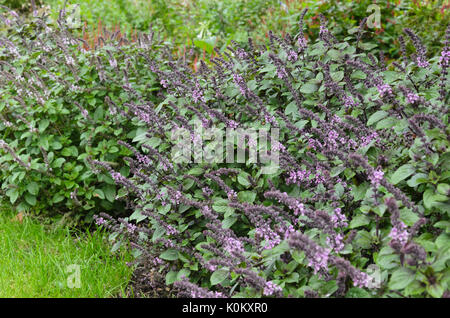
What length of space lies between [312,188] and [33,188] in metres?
2.48

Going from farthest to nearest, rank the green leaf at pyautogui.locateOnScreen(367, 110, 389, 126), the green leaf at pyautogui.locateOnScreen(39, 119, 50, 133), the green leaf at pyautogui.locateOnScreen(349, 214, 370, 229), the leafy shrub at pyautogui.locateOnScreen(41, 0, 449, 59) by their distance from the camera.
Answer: the leafy shrub at pyautogui.locateOnScreen(41, 0, 449, 59) → the green leaf at pyautogui.locateOnScreen(39, 119, 50, 133) → the green leaf at pyautogui.locateOnScreen(367, 110, 389, 126) → the green leaf at pyautogui.locateOnScreen(349, 214, 370, 229)

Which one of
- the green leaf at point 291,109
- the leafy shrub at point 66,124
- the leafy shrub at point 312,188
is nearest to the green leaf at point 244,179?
the leafy shrub at point 312,188

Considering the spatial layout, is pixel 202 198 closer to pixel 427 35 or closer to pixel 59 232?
pixel 59 232

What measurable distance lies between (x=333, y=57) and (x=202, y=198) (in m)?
1.23

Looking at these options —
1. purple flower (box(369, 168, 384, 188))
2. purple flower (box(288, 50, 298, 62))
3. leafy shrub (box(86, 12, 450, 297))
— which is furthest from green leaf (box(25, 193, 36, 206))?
purple flower (box(369, 168, 384, 188))

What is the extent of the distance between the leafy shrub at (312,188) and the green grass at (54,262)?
293 millimetres

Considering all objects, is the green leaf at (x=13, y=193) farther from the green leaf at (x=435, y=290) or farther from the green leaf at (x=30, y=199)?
the green leaf at (x=435, y=290)

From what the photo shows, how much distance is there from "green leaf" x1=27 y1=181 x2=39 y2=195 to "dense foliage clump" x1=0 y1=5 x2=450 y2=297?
0.09 ft

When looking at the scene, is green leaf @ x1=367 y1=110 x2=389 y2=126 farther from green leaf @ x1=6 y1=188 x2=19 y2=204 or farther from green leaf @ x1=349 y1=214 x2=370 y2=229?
green leaf @ x1=6 y1=188 x2=19 y2=204

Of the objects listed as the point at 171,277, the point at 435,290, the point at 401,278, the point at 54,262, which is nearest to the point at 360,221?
the point at 401,278

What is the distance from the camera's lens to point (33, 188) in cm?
388

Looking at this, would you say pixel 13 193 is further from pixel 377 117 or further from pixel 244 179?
pixel 377 117

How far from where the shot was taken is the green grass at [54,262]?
2.98 metres

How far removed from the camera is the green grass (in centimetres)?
298
